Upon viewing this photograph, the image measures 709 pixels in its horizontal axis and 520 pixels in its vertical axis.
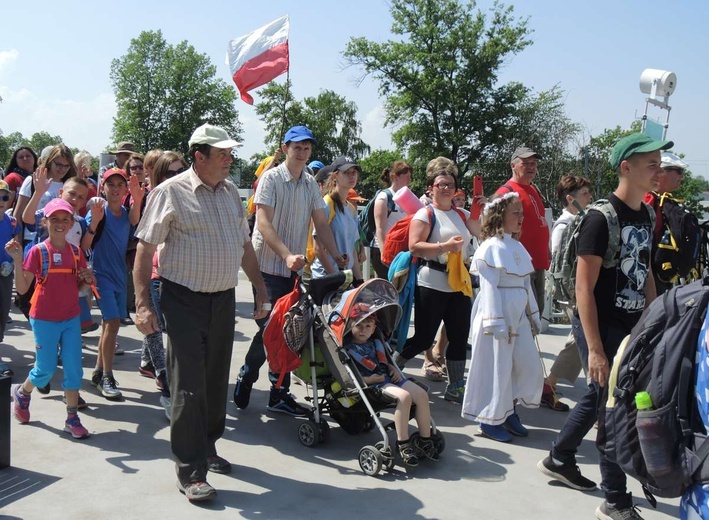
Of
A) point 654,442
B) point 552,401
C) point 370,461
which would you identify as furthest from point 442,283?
point 654,442

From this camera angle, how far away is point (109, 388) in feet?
19.2

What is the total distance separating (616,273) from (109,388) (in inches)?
160

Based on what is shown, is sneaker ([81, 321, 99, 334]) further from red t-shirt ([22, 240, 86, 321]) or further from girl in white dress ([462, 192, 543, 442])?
girl in white dress ([462, 192, 543, 442])

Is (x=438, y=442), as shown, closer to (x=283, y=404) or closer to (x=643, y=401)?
(x=283, y=404)

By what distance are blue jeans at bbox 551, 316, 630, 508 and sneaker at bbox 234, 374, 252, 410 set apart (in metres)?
2.42

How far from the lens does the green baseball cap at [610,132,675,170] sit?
12.5 ft

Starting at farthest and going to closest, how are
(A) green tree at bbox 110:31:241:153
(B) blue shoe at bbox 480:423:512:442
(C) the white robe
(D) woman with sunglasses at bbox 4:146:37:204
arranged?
(A) green tree at bbox 110:31:241:153
(D) woman with sunglasses at bbox 4:146:37:204
(B) blue shoe at bbox 480:423:512:442
(C) the white robe

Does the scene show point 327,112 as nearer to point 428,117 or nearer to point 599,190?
point 428,117

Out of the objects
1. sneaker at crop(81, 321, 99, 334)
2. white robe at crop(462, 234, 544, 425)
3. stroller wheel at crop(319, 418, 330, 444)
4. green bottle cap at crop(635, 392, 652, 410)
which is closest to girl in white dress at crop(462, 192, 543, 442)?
white robe at crop(462, 234, 544, 425)

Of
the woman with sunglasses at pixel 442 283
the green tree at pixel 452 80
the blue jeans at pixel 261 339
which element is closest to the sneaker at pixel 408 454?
the blue jeans at pixel 261 339

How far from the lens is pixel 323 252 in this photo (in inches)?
230

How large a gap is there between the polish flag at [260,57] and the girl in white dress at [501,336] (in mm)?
4252

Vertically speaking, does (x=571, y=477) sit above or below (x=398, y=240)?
below

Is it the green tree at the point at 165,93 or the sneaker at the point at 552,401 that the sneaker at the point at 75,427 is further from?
the green tree at the point at 165,93
